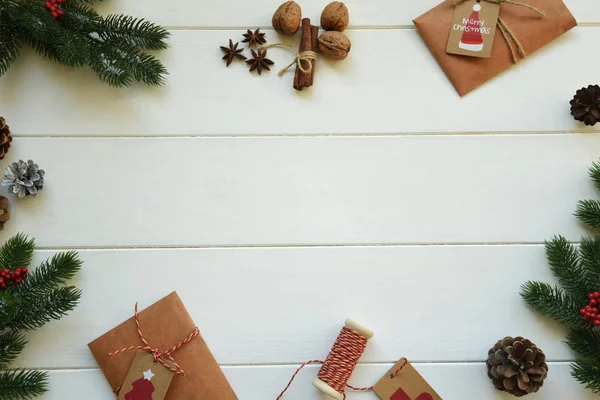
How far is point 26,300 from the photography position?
95 cm

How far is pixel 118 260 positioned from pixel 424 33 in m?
0.77

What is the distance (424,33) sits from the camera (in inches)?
42.3

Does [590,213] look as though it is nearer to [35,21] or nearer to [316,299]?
[316,299]

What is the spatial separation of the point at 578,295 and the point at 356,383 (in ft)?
1.50

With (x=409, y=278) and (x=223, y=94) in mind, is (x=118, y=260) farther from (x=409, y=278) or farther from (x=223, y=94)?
(x=409, y=278)

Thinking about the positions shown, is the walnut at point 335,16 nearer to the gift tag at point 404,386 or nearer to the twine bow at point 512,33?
the twine bow at point 512,33

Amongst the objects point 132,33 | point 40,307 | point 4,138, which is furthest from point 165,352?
point 132,33

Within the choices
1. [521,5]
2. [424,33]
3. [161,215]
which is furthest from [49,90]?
[521,5]

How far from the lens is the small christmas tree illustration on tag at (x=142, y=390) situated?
0.96 meters

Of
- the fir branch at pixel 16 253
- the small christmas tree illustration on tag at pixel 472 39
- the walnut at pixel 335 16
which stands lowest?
the fir branch at pixel 16 253

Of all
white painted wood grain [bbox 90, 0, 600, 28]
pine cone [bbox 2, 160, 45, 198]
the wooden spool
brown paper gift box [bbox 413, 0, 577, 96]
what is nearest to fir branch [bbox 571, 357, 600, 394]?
the wooden spool

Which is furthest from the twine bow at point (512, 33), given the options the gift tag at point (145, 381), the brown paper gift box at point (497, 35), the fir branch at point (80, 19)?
the gift tag at point (145, 381)

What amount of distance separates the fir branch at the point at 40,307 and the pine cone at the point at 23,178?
8.0 inches

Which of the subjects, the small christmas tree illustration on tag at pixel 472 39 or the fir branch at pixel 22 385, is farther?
the small christmas tree illustration on tag at pixel 472 39
